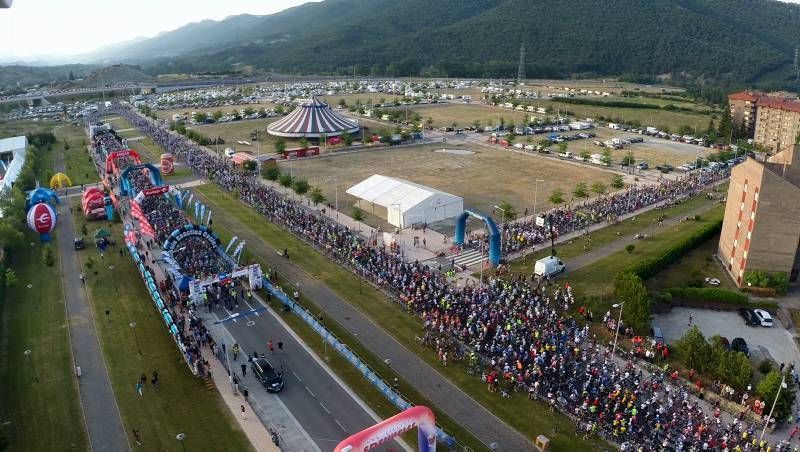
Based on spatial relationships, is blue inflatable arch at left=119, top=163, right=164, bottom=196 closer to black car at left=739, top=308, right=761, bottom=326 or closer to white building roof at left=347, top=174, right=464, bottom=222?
white building roof at left=347, top=174, right=464, bottom=222

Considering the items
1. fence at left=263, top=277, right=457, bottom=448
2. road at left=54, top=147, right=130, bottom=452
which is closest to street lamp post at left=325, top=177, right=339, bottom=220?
fence at left=263, top=277, right=457, bottom=448

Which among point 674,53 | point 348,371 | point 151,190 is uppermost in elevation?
point 674,53

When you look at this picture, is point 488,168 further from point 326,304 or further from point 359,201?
point 326,304

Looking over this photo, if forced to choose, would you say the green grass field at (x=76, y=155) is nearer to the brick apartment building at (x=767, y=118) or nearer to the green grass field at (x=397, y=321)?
the green grass field at (x=397, y=321)

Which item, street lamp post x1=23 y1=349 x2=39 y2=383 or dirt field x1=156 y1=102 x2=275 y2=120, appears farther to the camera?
dirt field x1=156 y1=102 x2=275 y2=120

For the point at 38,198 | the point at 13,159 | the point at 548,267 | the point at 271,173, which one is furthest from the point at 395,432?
the point at 13,159

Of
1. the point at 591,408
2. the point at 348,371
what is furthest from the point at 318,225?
the point at 591,408

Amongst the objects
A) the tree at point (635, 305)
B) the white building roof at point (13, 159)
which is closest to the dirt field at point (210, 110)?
the white building roof at point (13, 159)
